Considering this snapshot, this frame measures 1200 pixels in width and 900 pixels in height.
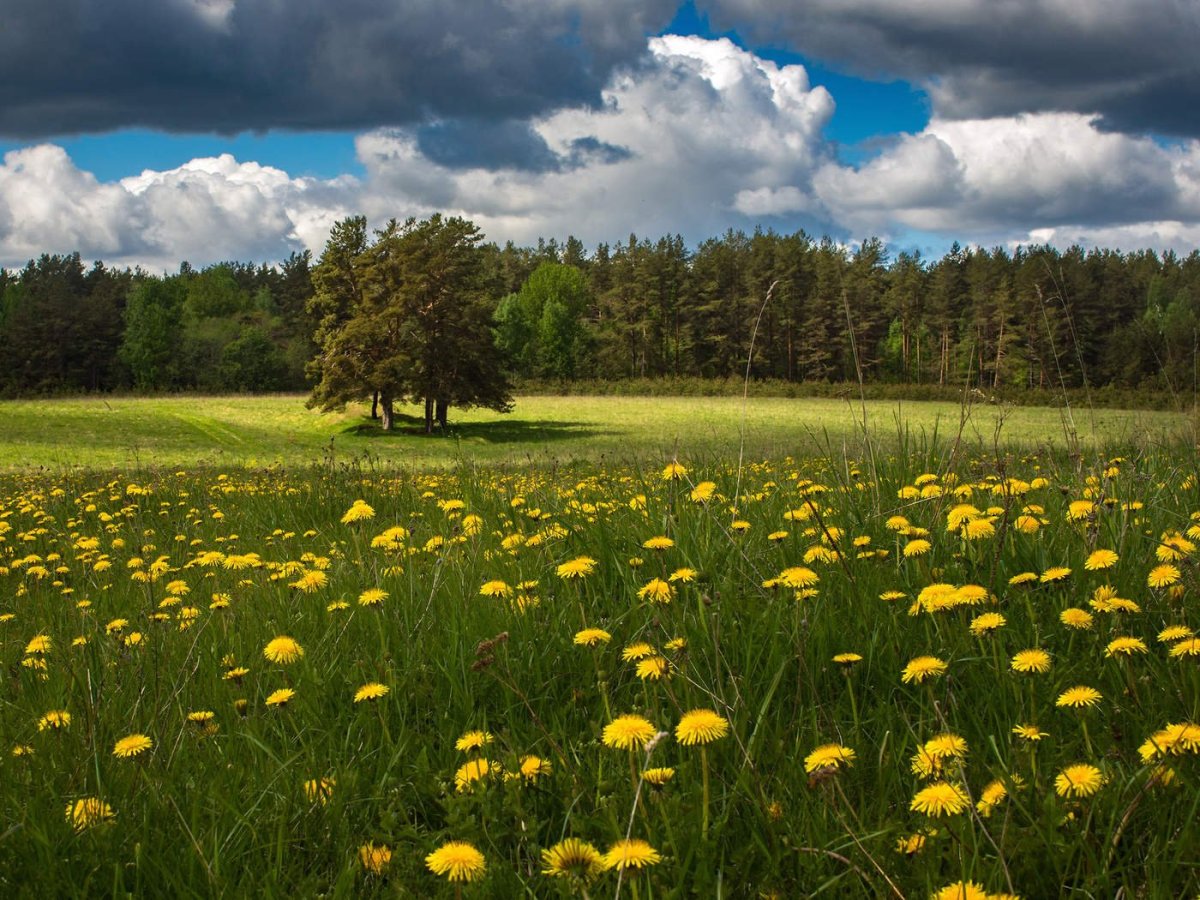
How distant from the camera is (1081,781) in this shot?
5.11 ft

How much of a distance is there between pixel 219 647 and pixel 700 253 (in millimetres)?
95257

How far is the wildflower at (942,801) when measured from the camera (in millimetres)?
1496

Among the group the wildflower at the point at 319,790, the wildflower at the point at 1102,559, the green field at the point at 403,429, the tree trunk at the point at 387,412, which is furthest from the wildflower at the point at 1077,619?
the tree trunk at the point at 387,412

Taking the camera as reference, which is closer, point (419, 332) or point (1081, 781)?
point (1081, 781)

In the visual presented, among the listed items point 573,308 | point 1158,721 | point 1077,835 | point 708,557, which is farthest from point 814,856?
point 573,308

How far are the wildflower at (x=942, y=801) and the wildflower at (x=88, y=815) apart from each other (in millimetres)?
1629

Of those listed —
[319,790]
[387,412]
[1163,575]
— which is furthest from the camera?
[387,412]

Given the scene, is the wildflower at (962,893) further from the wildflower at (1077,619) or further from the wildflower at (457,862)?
the wildflower at (1077,619)

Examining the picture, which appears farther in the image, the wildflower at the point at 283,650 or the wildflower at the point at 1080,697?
the wildflower at the point at 283,650

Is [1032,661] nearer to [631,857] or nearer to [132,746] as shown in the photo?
[631,857]

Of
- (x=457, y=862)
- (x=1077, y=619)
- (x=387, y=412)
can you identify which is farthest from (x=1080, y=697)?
(x=387, y=412)

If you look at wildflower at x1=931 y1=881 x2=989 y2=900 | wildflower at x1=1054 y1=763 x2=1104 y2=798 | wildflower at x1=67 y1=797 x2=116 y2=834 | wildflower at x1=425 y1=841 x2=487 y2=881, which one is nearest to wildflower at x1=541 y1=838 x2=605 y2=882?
wildflower at x1=425 y1=841 x2=487 y2=881

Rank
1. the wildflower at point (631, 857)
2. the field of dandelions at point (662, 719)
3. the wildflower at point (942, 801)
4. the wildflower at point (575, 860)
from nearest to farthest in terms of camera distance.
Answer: the wildflower at point (575, 860) < the wildflower at point (631, 857) < the wildflower at point (942, 801) < the field of dandelions at point (662, 719)

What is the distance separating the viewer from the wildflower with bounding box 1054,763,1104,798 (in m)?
1.56
